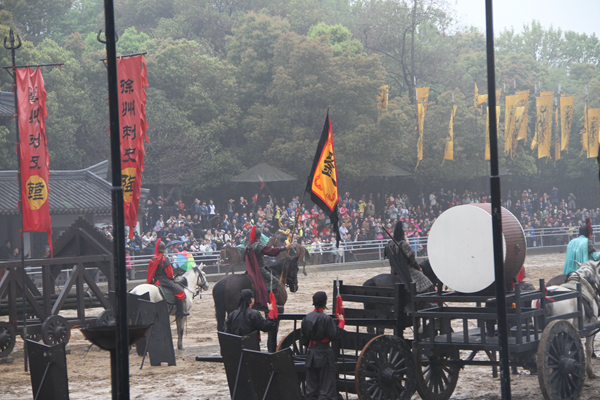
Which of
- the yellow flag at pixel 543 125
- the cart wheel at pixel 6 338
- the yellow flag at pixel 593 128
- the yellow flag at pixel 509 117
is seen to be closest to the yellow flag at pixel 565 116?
the yellow flag at pixel 543 125

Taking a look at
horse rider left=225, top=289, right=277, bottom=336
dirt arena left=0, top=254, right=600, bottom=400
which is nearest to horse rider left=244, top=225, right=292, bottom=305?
dirt arena left=0, top=254, right=600, bottom=400

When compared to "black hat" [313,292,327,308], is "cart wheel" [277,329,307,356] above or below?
below

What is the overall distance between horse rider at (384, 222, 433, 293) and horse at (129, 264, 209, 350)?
469 centimetres

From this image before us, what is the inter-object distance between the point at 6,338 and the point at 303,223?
Answer: 18.1 meters

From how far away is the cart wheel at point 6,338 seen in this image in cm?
1278

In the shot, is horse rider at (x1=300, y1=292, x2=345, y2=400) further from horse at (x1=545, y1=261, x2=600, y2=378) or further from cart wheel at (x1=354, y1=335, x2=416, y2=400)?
horse at (x1=545, y1=261, x2=600, y2=378)

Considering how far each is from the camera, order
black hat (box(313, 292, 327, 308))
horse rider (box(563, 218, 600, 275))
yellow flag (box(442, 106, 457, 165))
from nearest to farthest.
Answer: black hat (box(313, 292, 327, 308)) < horse rider (box(563, 218, 600, 275)) < yellow flag (box(442, 106, 457, 165))

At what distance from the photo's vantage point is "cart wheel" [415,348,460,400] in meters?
8.70

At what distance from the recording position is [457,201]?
127 feet

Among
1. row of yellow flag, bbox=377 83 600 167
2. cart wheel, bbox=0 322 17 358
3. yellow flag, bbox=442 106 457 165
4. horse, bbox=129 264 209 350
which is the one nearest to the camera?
cart wheel, bbox=0 322 17 358

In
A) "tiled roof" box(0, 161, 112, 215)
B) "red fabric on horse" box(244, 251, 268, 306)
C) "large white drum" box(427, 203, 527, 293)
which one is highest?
"tiled roof" box(0, 161, 112, 215)

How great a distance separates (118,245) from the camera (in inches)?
247

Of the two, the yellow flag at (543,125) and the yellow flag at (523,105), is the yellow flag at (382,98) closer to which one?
the yellow flag at (523,105)

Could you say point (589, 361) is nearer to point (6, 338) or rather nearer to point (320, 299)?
point (320, 299)
